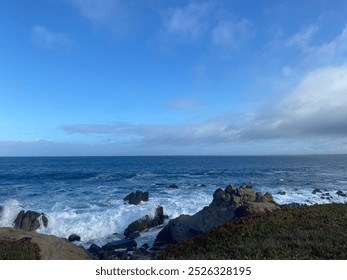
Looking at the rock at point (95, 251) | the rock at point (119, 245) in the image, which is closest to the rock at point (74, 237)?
the rock at point (95, 251)

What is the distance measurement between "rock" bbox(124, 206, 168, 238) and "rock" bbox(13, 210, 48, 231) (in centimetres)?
896

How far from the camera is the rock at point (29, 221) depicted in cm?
2712

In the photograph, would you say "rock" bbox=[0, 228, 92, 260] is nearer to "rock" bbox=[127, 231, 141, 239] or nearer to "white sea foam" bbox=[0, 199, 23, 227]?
"rock" bbox=[127, 231, 141, 239]

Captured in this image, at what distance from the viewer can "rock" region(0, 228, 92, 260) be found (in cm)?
1142

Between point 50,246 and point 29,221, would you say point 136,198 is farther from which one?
point 50,246

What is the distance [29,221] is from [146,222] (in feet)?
38.2

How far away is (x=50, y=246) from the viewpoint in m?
12.1

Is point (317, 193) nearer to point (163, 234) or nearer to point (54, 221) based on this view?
point (163, 234)

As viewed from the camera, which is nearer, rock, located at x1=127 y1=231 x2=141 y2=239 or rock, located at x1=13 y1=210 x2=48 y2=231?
rock, located at x1=127 y1=231 x2=141 y2=239

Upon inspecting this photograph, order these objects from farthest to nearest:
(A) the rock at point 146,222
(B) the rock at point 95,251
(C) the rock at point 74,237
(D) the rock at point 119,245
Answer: (A) the rock at point 146,222 < (C) the rock at point 74,237 < (D) the rock at point 119,245 < (B) the rock at point 95,251

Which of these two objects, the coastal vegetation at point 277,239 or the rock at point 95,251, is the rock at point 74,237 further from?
the coastal vegetation at point 277,239

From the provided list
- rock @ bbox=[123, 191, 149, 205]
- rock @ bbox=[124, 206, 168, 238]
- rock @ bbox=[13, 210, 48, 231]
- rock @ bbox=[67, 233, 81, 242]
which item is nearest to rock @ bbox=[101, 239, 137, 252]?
rock @ bbox=[124, 206, 168, 238]

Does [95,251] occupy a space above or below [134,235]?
above

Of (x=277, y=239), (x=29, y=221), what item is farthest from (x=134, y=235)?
(x=277, y=239)
